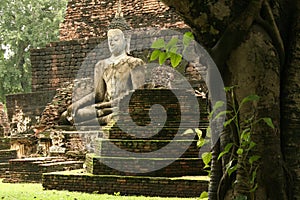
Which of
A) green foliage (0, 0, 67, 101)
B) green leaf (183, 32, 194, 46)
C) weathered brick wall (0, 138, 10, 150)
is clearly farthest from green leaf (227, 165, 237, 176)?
green foliage (0, 0, 67, 101)

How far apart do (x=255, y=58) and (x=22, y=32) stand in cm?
2407

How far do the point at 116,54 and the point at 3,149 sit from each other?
3.58 meters

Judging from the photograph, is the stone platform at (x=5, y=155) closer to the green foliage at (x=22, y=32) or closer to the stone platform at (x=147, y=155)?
the stone platform at (x=147, y=155)

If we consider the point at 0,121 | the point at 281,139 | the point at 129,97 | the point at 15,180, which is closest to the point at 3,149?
the point at 0,121

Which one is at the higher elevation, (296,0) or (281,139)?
(296,0)

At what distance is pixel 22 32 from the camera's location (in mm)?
26266

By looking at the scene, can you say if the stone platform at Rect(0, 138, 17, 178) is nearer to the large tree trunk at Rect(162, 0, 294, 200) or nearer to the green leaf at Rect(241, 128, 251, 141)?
the large tree trunk at Rect(162, 0, 294, 200)

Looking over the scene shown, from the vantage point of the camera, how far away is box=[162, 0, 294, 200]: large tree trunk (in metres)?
3.17

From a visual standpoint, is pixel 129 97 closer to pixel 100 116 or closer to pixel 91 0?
pixel 100 116

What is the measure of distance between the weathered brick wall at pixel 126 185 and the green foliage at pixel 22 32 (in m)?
18.0

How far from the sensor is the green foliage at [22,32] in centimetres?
2622

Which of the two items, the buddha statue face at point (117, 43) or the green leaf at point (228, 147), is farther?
the buddha statue face at point (117, 43)

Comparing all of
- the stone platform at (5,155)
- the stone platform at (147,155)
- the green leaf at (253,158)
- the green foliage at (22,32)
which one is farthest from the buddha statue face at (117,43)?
the green foliage at (22,32)

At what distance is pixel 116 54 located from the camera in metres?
13.1
